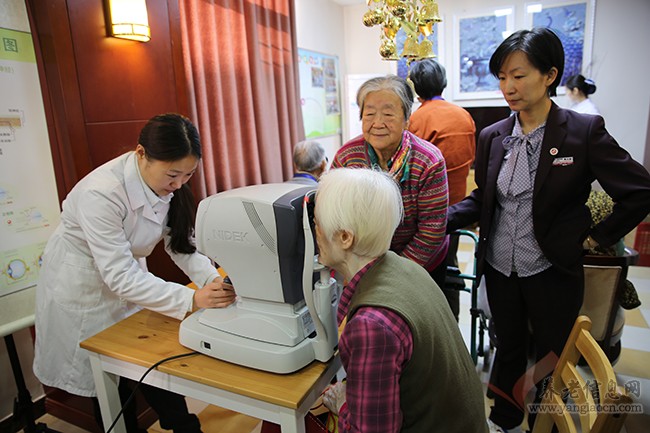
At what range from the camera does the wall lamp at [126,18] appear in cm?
193

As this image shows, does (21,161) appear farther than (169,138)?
Yes

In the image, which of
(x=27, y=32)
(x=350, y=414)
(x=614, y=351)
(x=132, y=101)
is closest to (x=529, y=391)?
(x=614, y=351)

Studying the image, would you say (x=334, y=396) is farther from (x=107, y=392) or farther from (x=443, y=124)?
(x=443, y=124)

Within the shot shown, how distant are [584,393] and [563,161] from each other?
0.75 meters

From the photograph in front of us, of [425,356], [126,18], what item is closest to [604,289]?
[425,356]

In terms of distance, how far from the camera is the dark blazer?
1387 mm

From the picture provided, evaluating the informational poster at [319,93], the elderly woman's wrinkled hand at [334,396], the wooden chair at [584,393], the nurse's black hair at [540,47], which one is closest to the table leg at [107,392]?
the elderly woman's wrinkled hand at [334,396]

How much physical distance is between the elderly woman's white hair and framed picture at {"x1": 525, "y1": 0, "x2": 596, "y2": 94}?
4774 millimetres

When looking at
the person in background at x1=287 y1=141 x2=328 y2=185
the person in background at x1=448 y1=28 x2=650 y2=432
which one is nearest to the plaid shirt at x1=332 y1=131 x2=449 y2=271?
the person in background at x1=448 y1=28 x2=650 y2=432

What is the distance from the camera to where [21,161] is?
5.97ft

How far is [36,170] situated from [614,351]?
8.79 ft

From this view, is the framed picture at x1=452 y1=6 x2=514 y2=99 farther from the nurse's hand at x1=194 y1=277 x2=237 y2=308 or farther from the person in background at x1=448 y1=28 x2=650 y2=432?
the nurse's hand at x1=194 y1=277 x2=237 y2=308

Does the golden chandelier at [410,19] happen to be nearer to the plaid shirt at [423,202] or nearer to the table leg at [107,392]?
the plaid shirt at [423,202]

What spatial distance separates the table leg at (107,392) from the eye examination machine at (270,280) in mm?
379
